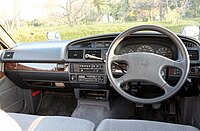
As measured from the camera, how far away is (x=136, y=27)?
4.77 feet

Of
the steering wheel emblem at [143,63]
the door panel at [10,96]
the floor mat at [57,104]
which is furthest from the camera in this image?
the floor mat at [57,104]

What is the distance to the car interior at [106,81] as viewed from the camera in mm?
1419

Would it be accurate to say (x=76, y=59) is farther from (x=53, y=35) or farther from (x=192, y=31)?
(x=192, y=31)

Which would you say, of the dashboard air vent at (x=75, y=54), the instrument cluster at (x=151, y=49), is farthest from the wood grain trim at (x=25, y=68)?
the instrument cluster at (x=151, y=49)

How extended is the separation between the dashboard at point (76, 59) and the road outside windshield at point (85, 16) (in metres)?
0.14

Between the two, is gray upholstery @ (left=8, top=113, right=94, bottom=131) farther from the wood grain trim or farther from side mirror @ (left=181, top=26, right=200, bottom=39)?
side mirror @ (left=181, top=26, right=200, bottom=39)

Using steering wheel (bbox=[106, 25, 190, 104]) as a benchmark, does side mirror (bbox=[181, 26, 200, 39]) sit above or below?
above

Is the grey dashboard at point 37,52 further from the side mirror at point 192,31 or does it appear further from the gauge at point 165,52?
the side mirror at point 192,31

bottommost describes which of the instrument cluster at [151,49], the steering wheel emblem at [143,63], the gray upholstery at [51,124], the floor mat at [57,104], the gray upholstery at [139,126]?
the floor mat at [57,104]

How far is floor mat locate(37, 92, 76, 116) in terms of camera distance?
2565 mm

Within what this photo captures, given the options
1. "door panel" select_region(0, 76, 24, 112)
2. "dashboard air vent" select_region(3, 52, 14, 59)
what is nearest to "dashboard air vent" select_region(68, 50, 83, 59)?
"dashboard air vent" select_region(3, 52, 14, 59)

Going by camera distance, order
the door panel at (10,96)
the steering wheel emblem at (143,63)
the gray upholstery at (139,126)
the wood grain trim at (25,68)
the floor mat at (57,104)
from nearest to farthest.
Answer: the gray upholstery at (139,126) → the steering wheel emblem at (143,63) → the wood grain trim at (25,68) → the door panel at (10,96) → the floor mat at (57,104)

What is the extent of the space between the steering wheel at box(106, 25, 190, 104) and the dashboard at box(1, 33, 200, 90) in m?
0.15

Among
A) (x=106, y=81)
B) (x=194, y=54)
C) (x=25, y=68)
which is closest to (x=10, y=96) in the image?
(x=25, y=68)
